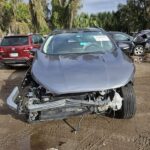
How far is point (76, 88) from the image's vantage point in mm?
5734

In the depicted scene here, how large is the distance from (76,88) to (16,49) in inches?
389

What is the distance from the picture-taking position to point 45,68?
21.2ft

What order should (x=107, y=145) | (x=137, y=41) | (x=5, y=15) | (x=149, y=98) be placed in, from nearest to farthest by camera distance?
(x=107, y=145), (x=149, y=98), (x=137, y=41), (x=5, y=15)

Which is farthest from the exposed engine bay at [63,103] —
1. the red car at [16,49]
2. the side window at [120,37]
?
the side window at [120,37]

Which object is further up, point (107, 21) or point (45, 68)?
point (45, 68)

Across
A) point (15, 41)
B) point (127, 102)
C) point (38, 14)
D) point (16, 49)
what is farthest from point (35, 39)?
point (38, 14)

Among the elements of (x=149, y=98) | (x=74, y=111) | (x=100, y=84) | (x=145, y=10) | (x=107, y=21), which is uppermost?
(x=100, y=84)

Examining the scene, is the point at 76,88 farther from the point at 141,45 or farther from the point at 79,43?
the point at 141,45

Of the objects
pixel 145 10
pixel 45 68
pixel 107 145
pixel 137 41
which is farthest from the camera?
pixel 145 10

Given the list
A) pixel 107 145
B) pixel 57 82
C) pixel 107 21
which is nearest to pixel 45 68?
pixel 57 82

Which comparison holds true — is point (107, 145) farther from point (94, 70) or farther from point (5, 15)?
point (5, 15)

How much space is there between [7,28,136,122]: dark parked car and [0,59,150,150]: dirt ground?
11.4 inches

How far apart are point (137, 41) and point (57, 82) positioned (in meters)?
14.6

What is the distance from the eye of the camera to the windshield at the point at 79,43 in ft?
25.0
